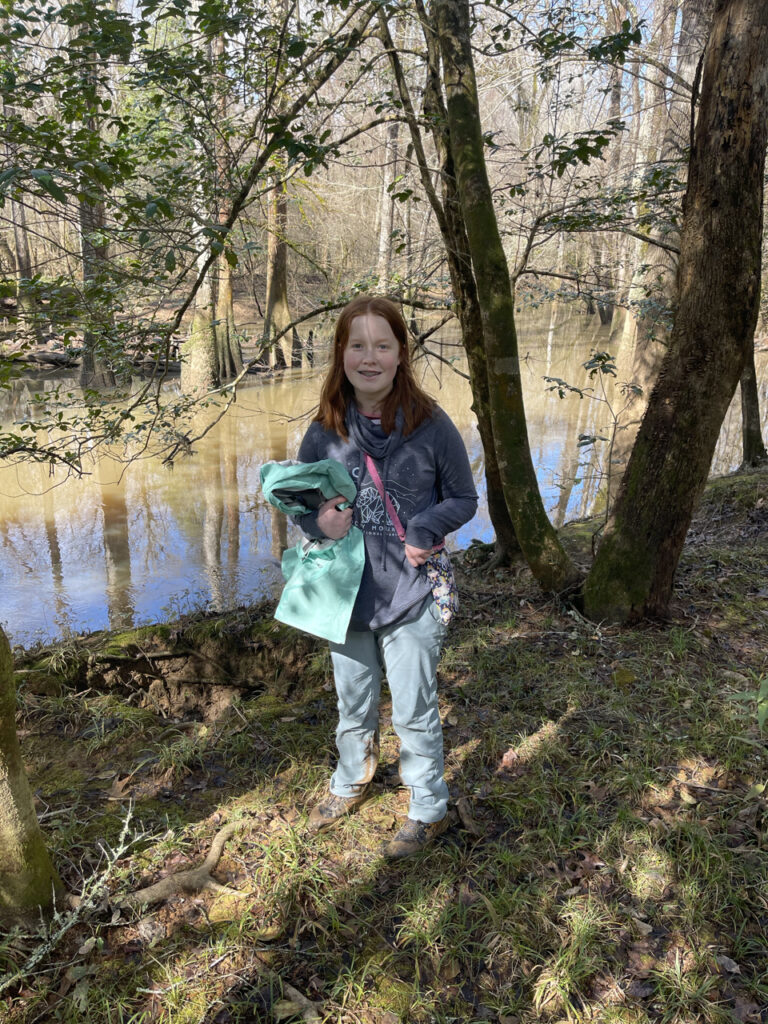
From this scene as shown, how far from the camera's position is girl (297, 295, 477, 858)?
226 centimetres

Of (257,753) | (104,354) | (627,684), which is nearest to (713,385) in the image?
(627,684)

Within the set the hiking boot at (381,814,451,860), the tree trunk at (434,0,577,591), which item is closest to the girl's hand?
the hiking boot at (381,814,451,860)

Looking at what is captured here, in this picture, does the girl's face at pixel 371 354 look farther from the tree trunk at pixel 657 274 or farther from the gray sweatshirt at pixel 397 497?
the tree trunk at pixel 657 274

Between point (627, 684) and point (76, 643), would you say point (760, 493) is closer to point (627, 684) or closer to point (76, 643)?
point (627, 684)

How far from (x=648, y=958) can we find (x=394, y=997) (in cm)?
81

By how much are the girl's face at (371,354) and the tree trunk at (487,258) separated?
1963 mm

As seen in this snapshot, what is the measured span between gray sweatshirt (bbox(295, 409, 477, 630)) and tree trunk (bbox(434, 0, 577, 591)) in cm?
191

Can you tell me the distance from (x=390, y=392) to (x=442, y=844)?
1.74 metres

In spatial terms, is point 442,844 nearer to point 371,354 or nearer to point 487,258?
point 371,354

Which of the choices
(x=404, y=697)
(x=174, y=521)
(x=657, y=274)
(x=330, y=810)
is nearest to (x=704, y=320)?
(x=404, y=697)

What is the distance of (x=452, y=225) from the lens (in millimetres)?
4648

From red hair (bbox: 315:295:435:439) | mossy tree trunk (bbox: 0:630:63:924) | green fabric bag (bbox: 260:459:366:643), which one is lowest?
mossy tree trunk (bbox: 0:630:63:924)

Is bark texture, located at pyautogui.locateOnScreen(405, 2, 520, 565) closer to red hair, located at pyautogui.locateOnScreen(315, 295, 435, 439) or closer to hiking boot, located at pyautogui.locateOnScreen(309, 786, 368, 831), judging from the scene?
red hair, located at pyautogui.locateOnScreen(315, 295, 435, 439)

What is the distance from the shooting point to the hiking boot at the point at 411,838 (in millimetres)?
2520
